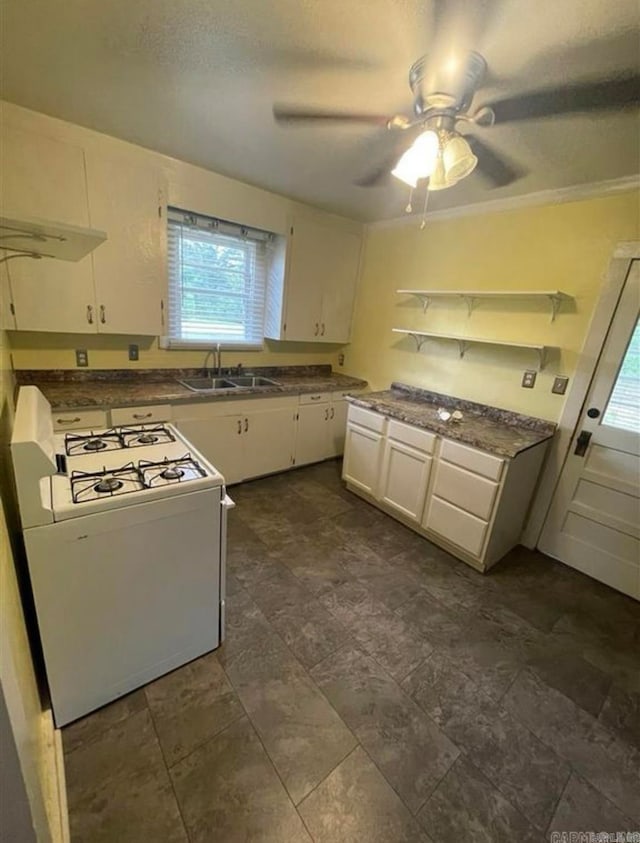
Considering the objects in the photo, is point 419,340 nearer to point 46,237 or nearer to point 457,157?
point 457,157

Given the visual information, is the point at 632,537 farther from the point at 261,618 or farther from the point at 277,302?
the point at 277,302

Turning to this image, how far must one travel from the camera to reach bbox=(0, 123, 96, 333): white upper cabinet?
6.23ft

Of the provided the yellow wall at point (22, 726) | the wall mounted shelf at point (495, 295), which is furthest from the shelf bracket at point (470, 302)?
the yellow wall at point (22, 726)

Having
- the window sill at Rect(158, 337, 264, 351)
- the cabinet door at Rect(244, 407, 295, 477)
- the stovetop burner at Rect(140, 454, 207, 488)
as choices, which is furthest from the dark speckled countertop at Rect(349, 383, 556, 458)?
the stovetop burner at Rect(140, 454, 207, 488)

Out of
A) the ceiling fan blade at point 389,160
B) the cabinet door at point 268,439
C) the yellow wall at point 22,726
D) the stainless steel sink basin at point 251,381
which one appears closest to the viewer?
the yellow wall at point 22,726

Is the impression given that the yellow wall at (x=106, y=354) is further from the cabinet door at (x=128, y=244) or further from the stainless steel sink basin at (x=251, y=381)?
the cabinet door at (x=128, y=244)

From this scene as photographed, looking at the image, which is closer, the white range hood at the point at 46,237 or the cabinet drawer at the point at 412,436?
Result: the white range hood at the point at 46,237

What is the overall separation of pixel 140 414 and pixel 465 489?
2222 millimetres

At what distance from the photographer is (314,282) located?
3.31 meters

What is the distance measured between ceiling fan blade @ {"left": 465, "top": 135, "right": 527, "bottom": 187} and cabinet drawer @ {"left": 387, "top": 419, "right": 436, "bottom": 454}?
1.57 metres

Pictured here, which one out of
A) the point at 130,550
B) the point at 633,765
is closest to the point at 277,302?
the point at 130,550

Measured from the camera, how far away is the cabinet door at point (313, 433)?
3322mm

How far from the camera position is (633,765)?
53.1 inches

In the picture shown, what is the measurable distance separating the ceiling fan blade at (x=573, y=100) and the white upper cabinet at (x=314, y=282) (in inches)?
74.9
